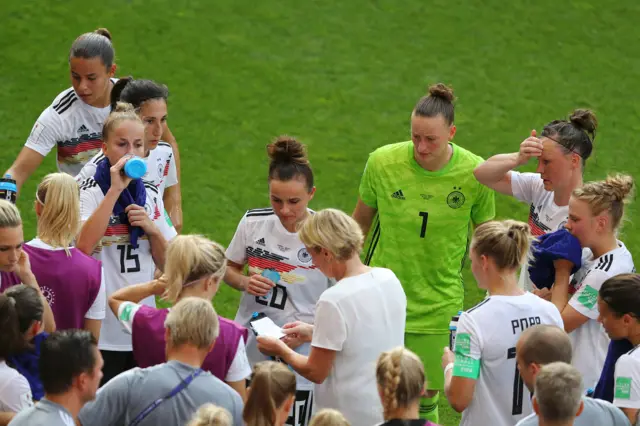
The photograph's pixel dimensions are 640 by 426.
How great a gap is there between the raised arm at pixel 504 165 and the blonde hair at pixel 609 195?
0.49m

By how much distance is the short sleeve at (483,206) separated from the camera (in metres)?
6.21

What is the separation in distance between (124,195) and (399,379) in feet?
7.20

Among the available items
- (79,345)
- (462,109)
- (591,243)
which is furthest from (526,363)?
(462,109)

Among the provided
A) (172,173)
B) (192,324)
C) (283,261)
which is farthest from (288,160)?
(192,324)

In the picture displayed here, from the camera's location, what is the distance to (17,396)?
4.26m

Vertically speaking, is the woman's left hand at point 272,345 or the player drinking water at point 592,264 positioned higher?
the player drinking water at point 592,264

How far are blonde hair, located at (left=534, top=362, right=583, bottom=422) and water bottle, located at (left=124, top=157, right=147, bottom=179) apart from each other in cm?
243

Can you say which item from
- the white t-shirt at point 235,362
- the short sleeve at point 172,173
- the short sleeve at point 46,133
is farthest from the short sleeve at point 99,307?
the short sleeve at point 46,133

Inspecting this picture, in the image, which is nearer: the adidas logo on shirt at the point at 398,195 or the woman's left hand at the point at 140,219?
the woman's left hand at the point at 140,219

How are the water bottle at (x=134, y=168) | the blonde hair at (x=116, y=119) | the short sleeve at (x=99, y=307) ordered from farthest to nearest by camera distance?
the blonde hair at (x=116, y=119), the water bottle at (x=134, y=168), the short sleeve at (x=99, y=307)

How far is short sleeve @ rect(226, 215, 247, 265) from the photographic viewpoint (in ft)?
18.7

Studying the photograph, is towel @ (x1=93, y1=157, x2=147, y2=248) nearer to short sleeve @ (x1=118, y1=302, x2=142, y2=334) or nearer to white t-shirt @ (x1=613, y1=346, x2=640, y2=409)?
short sleeve @ (x1=118, y1=302, x2=142, y2=334)

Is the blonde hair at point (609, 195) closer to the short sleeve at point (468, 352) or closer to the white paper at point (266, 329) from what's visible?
the short sleeve at point (468, 352)

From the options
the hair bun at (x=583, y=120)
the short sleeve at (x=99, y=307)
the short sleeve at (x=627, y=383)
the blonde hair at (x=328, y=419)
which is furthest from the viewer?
the hair bun at (x=583, y=120)
